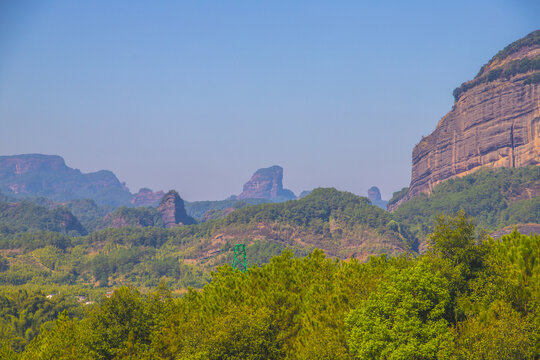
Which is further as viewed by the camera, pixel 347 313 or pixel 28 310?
pixel 28 310

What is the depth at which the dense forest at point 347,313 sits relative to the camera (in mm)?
44156

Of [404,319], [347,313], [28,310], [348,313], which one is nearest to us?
[404,319]

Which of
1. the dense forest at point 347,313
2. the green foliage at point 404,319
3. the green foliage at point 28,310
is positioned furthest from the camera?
the green foliage at point 28,310

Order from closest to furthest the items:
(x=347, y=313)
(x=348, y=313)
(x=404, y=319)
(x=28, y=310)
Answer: (x=404, y=319)
(x=347, y=313)
(x=348, y=313)
(x=28, y=310)

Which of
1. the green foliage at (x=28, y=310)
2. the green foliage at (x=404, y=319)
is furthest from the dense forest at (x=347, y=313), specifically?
the green foliage at (x=28, y=310)

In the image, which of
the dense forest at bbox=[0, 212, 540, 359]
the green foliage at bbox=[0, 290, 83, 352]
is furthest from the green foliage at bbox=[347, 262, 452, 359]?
the green foliage at bbox=[0, 290, 83, 352]

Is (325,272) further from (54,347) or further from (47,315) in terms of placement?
(47,315)

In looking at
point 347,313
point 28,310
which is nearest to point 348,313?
A: point 347,313

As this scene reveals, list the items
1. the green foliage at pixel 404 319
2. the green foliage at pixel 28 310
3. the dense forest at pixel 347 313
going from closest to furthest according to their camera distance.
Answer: the green foliage at pixel 404 319
the dense forest at pixel 347 313
the green foliage at pixel 28 310

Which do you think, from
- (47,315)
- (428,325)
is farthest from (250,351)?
(47,315)

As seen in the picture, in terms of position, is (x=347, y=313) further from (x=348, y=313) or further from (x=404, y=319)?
(x=404, y=319)

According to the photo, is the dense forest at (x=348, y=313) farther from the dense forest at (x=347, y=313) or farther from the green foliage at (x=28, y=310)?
the green foliage at (x=28, y=310)

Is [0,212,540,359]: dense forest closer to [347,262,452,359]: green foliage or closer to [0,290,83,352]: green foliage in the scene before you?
[347,262,452,359]: green foliage

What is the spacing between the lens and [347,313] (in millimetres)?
52531
